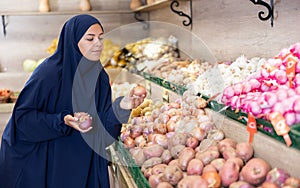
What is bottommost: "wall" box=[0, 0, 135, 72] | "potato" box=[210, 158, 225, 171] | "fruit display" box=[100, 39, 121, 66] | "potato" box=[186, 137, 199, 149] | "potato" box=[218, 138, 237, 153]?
"potato" box=[210, 158, 225, 171]

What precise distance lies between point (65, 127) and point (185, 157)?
66 cm

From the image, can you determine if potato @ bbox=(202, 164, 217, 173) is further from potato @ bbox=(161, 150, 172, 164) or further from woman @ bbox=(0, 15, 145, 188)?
woman @ bbox=(0, 15, 145, 188)

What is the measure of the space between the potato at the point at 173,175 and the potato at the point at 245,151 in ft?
0.68

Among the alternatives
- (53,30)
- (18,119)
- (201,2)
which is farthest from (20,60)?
(18,119)

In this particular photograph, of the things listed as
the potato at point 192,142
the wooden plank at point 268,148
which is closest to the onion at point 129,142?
the potato at point 192,142

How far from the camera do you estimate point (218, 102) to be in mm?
1526

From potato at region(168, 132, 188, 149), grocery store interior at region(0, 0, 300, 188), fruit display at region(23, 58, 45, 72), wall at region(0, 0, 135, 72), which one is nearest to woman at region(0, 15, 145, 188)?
grocery store interior at region(0, 0, 300, 188)

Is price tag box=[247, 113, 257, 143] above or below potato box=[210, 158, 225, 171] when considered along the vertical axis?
above

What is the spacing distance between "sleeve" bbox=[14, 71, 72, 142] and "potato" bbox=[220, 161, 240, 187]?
2.80 feet

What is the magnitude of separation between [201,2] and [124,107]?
1497 millimetres

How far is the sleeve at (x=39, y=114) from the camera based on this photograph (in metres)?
1.78

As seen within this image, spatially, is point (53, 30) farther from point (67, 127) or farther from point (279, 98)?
point (279, 98)

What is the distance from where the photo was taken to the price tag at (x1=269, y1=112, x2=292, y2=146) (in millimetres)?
1020

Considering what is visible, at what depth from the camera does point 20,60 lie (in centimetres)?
468
